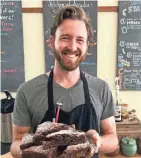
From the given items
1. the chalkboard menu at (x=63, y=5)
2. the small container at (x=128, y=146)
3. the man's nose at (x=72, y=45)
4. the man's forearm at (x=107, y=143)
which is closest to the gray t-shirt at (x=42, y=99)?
the man's forearm at (x=107, y=143)

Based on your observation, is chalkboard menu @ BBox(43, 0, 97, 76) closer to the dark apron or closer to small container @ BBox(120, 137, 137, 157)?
small container @ BBox(120, 137, 137, 157)

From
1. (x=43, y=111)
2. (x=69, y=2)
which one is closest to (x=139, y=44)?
(x=69, y=2)

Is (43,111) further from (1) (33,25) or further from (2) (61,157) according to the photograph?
(1) (33,25)

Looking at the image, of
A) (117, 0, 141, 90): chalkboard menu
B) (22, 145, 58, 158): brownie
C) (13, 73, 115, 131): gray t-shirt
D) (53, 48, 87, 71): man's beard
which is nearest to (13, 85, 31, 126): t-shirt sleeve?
(13, 73, 115, 131): gray t-shirt

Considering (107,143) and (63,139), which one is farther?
(107,143)

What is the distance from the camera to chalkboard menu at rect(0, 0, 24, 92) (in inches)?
92.1

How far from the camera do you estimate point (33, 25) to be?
7.73ft

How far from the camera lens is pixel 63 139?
0.84m

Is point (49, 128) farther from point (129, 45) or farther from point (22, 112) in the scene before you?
point (129, 45)

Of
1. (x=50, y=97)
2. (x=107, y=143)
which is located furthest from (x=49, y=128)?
(x=107, y=143)

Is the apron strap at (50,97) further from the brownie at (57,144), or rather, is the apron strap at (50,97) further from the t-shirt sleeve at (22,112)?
the brownie at (57,144)

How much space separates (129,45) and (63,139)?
5.66 feet

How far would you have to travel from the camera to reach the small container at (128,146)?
210cm

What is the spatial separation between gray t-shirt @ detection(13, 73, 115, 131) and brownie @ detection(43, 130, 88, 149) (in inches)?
Answer: 13.5
